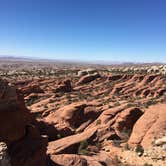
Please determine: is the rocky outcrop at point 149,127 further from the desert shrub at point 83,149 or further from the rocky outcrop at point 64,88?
the rocky outcrop at point 64,88

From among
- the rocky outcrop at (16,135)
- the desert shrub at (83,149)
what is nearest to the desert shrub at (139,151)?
the desert shrub at (83,149)

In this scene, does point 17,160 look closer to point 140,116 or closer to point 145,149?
point 145,149

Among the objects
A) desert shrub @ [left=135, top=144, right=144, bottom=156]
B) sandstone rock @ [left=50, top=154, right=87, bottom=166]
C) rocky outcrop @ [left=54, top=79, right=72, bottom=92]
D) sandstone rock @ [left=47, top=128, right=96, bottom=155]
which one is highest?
sandstone rock @ [left=50, top=154, right=87, bottom=166]

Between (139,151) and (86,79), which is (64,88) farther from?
(139,151)

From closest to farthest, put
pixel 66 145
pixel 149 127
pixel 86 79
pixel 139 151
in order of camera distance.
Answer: pixel 66 145 → pixel 139 151 → pixel 149 127 → pixel 86 79

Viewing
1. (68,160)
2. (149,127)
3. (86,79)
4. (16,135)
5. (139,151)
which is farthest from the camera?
(86,79)

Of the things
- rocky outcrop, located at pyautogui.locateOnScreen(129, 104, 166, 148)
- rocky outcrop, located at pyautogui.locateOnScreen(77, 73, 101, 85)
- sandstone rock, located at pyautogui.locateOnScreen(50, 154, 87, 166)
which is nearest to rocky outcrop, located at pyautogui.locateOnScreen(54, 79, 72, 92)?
rocky outcrop, located at pyautogui.locateOnScreen(77, 73, 101, 85)

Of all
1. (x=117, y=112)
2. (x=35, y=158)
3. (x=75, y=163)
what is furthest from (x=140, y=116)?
(x=35, y=158)

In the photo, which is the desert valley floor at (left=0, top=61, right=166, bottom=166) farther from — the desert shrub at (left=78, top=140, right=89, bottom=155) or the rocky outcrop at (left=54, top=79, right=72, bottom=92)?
the rocky outcrop at (left=54, top=79, right=72, bottom=92)

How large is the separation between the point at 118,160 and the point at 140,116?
9.24 m

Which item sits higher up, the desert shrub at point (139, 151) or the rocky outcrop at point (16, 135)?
the rocky outcrop at point (16, 135)

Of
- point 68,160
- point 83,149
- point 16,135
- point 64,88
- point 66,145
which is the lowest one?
point 64,88

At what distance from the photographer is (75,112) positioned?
2845cm

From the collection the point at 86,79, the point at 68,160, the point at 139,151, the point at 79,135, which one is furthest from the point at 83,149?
the point at 86,79
